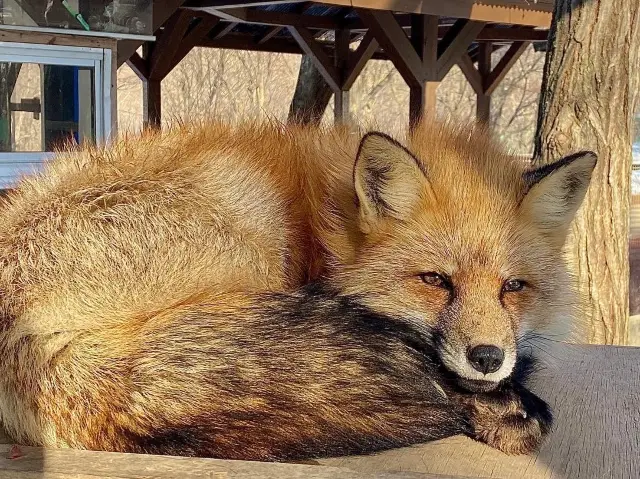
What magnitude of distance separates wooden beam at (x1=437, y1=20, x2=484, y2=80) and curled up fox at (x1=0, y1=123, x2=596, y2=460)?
23.0ft

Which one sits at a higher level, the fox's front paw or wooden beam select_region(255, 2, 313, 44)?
wooden beam select_region(255, 2, 313, 44)

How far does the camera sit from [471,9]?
8.13 m

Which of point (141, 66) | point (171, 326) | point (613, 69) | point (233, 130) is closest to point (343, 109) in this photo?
point (141, 66)

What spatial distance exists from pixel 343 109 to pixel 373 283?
27.8 feet

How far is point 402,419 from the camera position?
126 cm

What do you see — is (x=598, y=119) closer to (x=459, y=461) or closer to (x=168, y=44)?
(x=459, y=461)

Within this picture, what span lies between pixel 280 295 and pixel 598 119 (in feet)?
8.37

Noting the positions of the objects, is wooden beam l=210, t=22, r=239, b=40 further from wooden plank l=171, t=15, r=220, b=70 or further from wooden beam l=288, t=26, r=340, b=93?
wooden plank l=171, t=15, r=220, b=70

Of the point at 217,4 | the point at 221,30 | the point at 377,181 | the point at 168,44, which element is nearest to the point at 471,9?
the point at 217,4

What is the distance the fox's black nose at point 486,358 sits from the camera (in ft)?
4.48

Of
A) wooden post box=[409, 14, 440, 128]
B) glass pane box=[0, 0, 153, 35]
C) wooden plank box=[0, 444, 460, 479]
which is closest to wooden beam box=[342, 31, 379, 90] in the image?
wooden post box=[409, 14, 440, 128]

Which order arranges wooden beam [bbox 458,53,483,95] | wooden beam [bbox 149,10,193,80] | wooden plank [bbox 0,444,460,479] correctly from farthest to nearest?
wooden beam [bbox 458,53,483,95] < wooden beam [bbox 149,10,193,80] < wooden plank [bbox 0,444,460,479]

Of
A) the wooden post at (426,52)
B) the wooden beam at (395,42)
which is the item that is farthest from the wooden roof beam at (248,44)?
the wooden beam at (395,42)

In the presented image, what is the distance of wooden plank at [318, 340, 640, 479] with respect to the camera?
130 centimetres
